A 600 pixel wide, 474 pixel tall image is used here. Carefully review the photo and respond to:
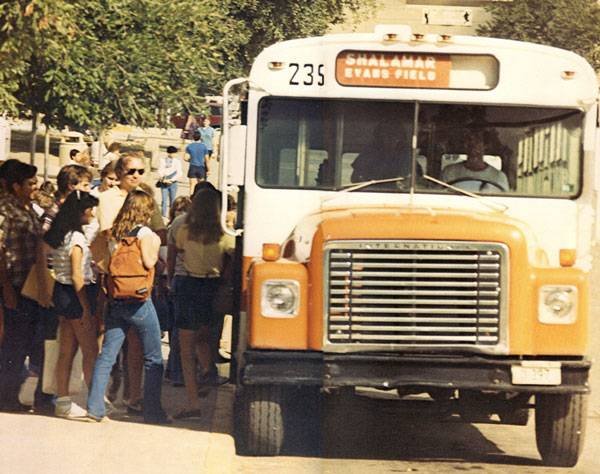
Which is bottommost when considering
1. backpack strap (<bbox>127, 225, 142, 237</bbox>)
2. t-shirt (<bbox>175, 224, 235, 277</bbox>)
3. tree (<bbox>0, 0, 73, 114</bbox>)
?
t-shirt (<bbox>175, 224, 235, 277</bbox>)

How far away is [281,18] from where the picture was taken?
38.1 m

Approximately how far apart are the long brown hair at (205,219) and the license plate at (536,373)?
Answer: 9.54ft

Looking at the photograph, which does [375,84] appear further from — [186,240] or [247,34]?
[247,34]

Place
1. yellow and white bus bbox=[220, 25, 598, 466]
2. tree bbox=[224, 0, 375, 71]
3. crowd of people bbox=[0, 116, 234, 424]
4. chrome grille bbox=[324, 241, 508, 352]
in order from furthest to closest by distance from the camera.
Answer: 1. tree bbox=[224, 0, 375, 71]
2. crowd of people bbox=[0, 116, 234, 424]
3. yellow and white bus bbox=[220, 25, 598, 466]
4. chrome grille bbox=[324, 241, 508, 352]

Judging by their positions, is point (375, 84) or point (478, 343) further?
point (375, 84)

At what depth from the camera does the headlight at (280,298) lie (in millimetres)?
9773

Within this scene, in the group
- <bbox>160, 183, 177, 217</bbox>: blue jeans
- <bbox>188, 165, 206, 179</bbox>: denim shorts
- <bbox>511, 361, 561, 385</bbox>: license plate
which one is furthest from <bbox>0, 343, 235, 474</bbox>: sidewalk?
<bbox>188, 165, 206, 179</bbox>: denim shorts

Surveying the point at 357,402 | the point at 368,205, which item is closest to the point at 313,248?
the point at 368,205

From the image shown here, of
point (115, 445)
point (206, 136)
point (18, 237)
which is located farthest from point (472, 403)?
point (206, 136)

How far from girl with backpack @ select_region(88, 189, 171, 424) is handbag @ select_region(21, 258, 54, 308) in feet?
1.75

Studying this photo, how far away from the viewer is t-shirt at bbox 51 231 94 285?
1091 cm

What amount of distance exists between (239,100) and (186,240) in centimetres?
126

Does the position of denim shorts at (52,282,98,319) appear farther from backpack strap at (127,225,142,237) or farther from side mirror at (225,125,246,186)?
side mirror at (225,125,246,186)

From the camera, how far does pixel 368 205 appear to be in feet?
34.3
